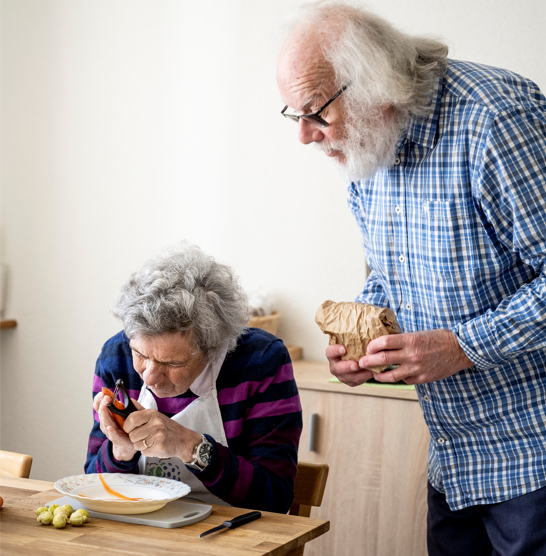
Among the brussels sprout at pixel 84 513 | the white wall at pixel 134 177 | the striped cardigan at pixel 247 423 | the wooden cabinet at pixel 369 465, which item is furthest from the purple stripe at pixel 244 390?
the white wall at pixel 134 177

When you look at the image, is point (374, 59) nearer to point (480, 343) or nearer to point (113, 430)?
point (480, 343)

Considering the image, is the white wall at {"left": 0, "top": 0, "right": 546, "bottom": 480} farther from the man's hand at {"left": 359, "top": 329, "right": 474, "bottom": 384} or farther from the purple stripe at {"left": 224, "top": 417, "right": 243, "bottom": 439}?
the man's hand at {"left": 359, "top": 329, "right": 474, "bottom": 384}

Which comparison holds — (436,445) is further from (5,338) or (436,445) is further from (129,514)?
(5,338)

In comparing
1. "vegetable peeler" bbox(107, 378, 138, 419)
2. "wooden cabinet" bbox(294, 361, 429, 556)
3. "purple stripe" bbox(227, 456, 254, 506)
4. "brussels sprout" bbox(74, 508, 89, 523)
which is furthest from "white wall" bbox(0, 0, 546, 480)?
"brussels sprout" bbox(74, 508, 89, 523)

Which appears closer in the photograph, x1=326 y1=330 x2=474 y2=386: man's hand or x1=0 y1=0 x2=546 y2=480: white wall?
x1=326 y1=330 x2=474 y2=386: man's hand

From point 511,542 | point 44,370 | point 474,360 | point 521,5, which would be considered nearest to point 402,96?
point 474,360

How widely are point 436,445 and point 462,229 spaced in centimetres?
49

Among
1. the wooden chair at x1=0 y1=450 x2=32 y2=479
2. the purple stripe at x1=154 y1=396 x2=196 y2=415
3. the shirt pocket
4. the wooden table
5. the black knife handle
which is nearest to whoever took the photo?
the wooden table

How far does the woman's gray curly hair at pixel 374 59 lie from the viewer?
1337 millimetres

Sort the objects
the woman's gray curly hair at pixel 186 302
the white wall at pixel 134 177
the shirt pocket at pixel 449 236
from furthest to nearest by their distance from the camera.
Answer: the white wall at pixel 134 177 → the woman's gray curly hair at pixel 186 302 → the shirt pocket at pixel 449 236

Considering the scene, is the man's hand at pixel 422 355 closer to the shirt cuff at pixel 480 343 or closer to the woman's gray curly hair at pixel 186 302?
the shirt cuff at pixel 480 343

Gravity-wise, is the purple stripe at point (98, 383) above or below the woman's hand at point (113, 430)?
above

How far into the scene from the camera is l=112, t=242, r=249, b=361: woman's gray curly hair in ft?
4.83

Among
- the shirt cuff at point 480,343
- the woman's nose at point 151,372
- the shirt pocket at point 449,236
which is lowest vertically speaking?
the woman's nose at point 151,372
